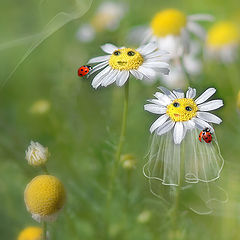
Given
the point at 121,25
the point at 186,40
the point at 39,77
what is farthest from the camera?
the point at 121,25

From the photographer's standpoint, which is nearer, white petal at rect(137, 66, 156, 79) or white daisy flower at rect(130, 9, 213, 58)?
white petal at rect(137, 66, 156, 79)

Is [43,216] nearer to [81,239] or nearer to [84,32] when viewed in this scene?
[81,239]

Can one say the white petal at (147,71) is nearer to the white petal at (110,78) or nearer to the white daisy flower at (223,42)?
the white petal at (110,78)

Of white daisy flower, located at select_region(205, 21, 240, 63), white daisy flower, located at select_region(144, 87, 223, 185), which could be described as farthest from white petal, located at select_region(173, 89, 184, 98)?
white daisy flower, located at select_region(205, 21, 240, 63)

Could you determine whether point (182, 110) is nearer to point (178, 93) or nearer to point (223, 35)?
point (178, 93)

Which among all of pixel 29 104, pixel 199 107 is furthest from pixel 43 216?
pixel 29 104

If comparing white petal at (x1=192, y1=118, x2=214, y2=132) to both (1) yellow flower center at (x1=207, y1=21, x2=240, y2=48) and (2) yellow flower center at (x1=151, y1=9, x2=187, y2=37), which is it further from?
(1) yellow flower center at (x1=207, y1=21, x2=240, y2=48)
